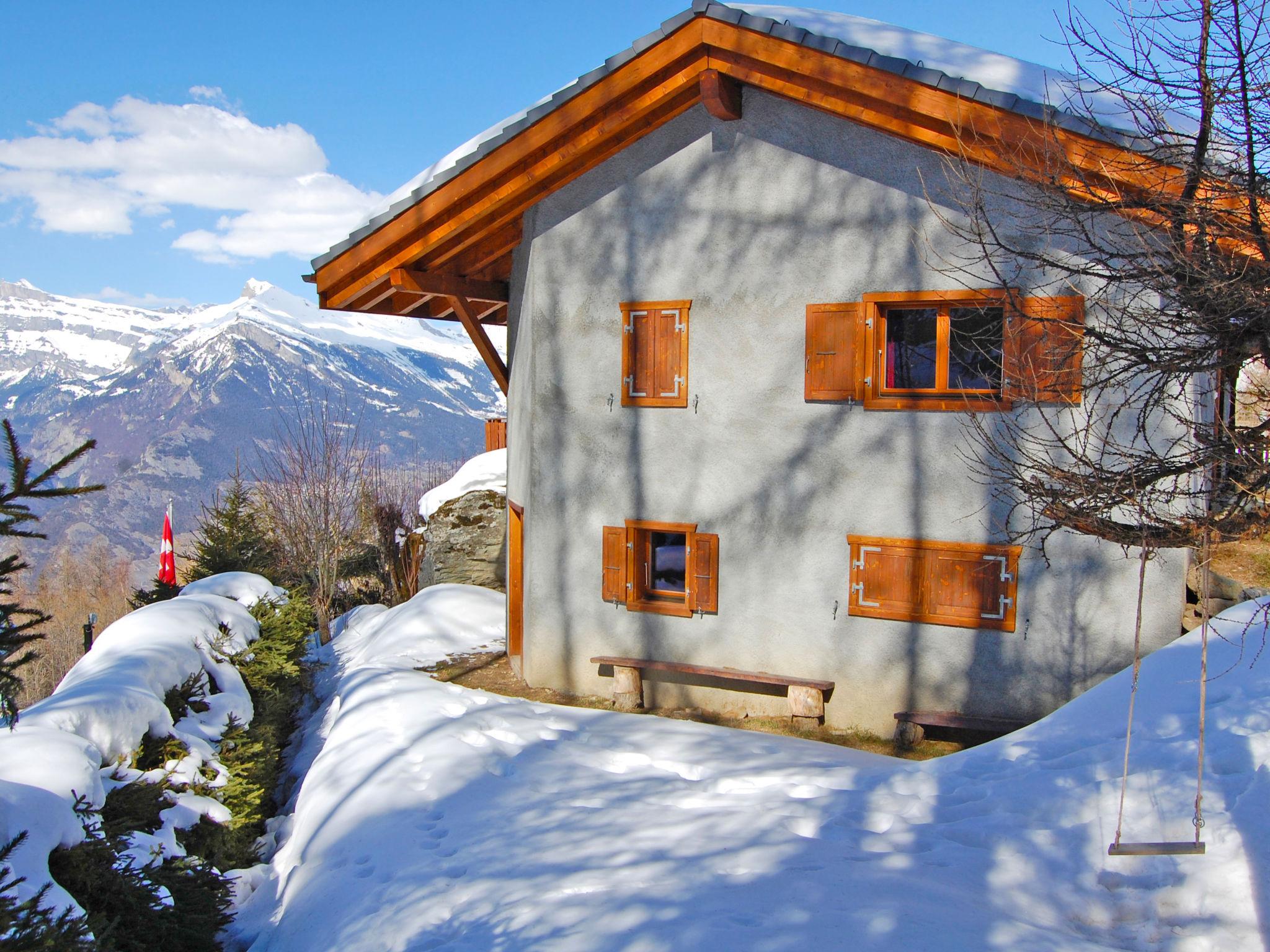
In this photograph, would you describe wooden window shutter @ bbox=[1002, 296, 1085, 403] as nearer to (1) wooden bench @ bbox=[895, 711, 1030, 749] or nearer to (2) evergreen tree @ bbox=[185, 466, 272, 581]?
(1) wooden bench @ bbox=[895, 711, 1030, 749]

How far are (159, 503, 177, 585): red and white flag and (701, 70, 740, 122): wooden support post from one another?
9.13 metres

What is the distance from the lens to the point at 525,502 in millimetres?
9094

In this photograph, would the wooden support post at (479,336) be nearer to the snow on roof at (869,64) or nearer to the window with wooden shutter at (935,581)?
the snow on roof at (869,64)

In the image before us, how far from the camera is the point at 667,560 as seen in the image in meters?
8.65

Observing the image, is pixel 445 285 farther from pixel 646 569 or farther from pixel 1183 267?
pixel 1183 267

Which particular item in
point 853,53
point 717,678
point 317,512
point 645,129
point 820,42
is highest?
point 820,42

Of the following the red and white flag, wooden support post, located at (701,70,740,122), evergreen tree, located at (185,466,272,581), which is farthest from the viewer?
the red and white flag

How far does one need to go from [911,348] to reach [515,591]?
5.21m

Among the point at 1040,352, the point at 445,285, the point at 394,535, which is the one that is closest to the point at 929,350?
the point at 1040,352

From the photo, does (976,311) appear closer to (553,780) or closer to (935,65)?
(935,65)

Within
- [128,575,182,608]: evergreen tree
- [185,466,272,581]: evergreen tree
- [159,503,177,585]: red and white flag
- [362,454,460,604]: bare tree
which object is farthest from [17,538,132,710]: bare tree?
[128,575,182,608]: evergreen tree

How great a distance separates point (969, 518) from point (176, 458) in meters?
214

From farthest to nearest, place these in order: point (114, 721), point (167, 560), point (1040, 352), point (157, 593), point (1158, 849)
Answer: point (167, 560) < point (157, 593) < point (1040, 352) < point (114, 721) < point (1158, 849)

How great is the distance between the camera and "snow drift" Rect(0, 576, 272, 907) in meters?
3.94
